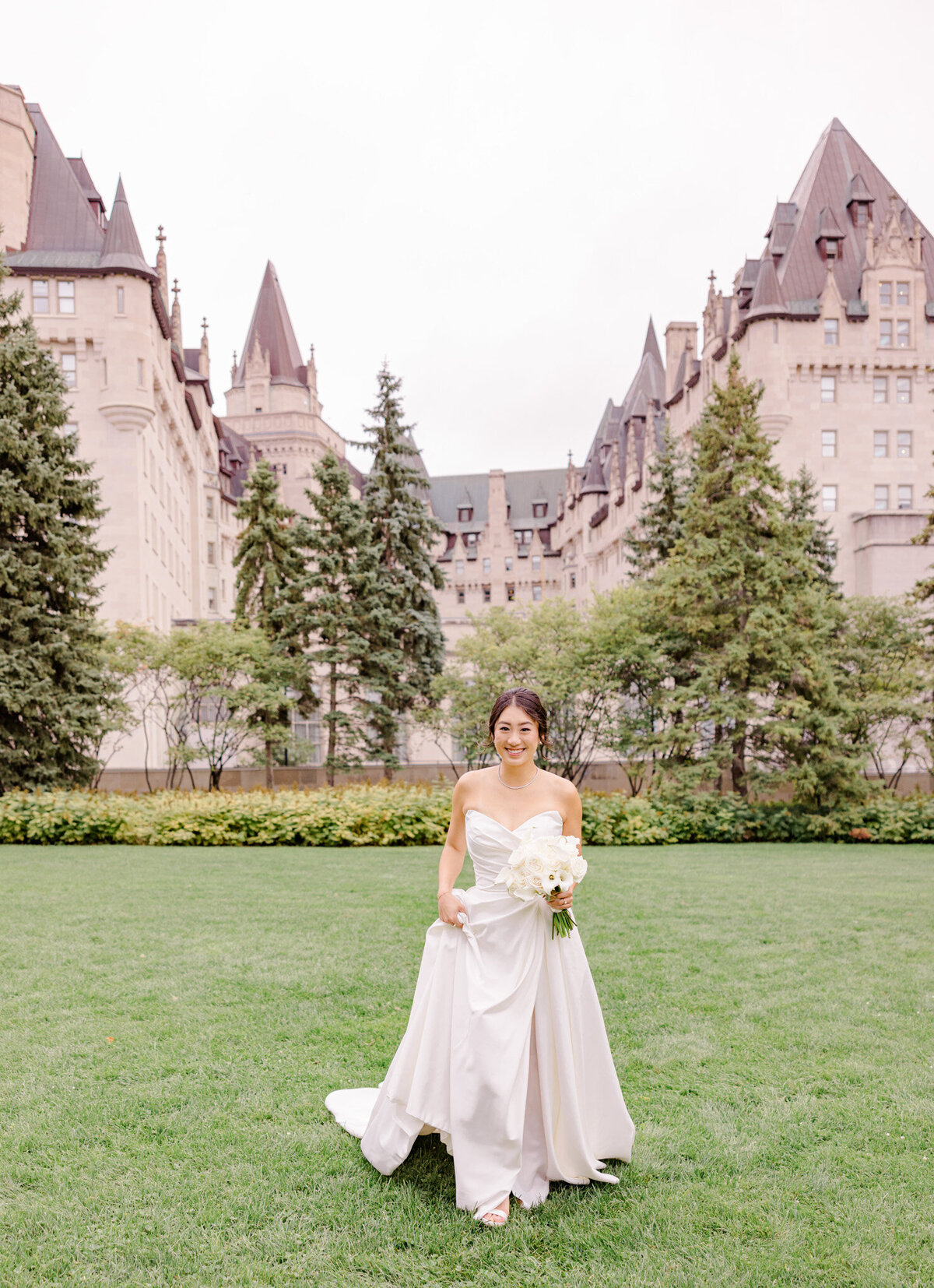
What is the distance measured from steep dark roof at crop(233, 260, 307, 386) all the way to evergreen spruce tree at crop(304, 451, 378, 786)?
55590mm

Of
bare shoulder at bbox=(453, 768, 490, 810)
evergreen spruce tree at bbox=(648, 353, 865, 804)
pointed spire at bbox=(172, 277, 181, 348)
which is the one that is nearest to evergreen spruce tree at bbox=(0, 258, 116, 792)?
evergreen spruce tree at bbox=(648, 353, 865, 804)

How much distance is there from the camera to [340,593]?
98.0 feet

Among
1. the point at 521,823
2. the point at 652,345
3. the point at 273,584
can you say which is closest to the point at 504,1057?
the point at 521,823

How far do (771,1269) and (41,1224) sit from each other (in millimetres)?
3021

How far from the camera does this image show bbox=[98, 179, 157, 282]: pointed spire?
1497 inches

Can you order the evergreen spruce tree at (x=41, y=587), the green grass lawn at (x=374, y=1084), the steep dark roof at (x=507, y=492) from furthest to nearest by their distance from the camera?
the steep dark roof at (x=507, y=492) → the evergreen spruce tree at (x=41, y=587) → the green grass lawn at (x=374, y=1084)

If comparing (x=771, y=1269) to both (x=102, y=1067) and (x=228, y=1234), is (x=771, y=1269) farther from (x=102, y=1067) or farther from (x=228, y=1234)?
(x=102, y=1067)

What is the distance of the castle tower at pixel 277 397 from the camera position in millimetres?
80500

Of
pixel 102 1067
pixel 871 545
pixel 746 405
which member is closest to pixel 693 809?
pixel 746 405

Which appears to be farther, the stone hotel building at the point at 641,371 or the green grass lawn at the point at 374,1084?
the stone hotel building at the point at 641,371

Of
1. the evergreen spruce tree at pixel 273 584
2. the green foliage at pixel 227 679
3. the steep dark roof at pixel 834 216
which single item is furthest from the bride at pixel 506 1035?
the steep dark roof at pixel 834 216

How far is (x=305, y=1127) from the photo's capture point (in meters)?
4.91

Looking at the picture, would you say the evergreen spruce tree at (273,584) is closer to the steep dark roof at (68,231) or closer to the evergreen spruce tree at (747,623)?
the evergreen spruce tree at (747,623)

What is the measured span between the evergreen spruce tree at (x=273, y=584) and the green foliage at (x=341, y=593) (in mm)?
491
